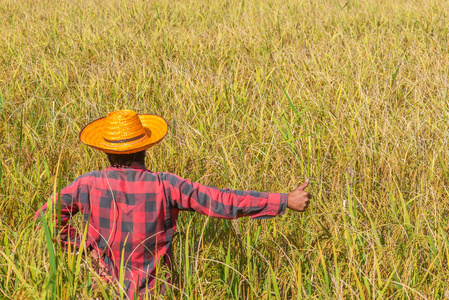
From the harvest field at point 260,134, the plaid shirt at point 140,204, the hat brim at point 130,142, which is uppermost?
the hat brim at point 130,142

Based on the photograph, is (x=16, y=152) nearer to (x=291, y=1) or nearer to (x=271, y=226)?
(x=271, y=226)

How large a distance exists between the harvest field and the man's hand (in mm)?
139

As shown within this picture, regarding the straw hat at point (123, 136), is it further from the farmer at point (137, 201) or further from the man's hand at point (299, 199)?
the man's hand at point (299, 199)

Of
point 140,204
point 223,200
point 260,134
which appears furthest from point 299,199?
point 260,134

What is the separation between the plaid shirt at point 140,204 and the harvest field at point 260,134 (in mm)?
85

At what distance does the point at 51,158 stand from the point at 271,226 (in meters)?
1.10

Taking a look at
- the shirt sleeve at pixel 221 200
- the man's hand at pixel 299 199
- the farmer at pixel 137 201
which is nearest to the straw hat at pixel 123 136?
the farmer at pixel 137 201

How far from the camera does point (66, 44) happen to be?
3.94 metres

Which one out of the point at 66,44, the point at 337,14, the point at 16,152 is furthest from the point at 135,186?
the point at 337,14

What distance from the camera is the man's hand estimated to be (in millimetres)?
1410

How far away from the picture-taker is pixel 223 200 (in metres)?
1.42

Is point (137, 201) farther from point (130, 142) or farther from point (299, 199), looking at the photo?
point (299, 199)

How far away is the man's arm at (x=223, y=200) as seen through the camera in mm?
1418

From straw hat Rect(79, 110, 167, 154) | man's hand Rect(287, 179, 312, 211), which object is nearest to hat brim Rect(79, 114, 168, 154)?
straw hat Rect(79, 110, 167, 154)
